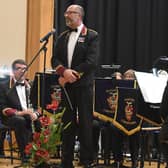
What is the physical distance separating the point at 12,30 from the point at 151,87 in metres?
3.52

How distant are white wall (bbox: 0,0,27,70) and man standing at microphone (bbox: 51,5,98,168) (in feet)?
9.34

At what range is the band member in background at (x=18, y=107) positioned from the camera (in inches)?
208

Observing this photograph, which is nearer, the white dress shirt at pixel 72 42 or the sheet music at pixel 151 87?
the sheet music at pixel 151 87

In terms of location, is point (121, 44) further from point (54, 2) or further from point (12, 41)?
point (12, 41)

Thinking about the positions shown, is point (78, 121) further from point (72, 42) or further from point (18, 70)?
point (18, 70)

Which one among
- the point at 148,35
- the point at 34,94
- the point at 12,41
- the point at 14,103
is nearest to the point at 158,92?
the point at 34,94

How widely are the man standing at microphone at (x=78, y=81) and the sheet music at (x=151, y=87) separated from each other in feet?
1.53

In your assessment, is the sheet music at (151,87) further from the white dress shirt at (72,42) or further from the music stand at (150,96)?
the white dress shirt at (72,42)

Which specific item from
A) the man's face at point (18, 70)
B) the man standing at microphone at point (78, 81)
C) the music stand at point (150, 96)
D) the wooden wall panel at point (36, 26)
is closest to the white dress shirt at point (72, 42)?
the man standing at microphone at point (78, 81)

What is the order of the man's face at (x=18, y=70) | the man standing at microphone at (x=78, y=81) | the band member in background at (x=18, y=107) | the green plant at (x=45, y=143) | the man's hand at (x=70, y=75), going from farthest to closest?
the man's face at (x=18, y=70)
the band member in background at (x=18, y=107)
the man standing at microphone at (x=78, y=81)
the man's hand at (x=70, y=75)
the green plant at (x=45, y=143)

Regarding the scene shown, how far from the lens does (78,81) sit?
4.41 m

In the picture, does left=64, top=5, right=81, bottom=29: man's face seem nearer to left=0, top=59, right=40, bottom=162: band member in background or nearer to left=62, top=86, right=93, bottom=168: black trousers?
left=62, top=86, right=93, bottom=168: black trousers

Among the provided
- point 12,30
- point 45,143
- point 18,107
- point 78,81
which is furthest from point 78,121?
point 12,30

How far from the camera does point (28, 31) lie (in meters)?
7.42
